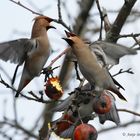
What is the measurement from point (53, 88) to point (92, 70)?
10.8 inches

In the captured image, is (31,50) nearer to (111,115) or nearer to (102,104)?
(111,115)

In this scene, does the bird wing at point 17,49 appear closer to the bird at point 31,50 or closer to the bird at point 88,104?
the bird at point 31,50

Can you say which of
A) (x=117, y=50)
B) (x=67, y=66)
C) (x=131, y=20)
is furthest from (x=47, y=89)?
(x=131, y=20)

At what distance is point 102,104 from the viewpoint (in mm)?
3266

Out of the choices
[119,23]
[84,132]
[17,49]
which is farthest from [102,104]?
[17,49]

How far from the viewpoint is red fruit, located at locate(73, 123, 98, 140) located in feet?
10.2

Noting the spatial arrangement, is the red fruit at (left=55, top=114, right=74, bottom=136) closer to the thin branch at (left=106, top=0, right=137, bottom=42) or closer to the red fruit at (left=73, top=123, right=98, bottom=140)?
the red fruit at (left=73, top=123, right=98, bottom=140)

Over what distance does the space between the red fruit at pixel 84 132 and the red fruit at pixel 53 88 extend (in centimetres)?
43

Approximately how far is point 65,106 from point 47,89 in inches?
8.7

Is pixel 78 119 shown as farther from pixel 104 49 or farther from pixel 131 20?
pixel 131 20

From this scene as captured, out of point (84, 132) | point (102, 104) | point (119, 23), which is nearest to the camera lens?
point (84, 132)

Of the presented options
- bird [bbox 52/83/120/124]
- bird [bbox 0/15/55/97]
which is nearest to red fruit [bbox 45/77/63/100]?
bird [bbox 52/83/120/124]

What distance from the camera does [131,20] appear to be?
27.8 ft

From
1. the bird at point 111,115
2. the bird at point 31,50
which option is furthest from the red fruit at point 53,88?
the bird at point 31,50
